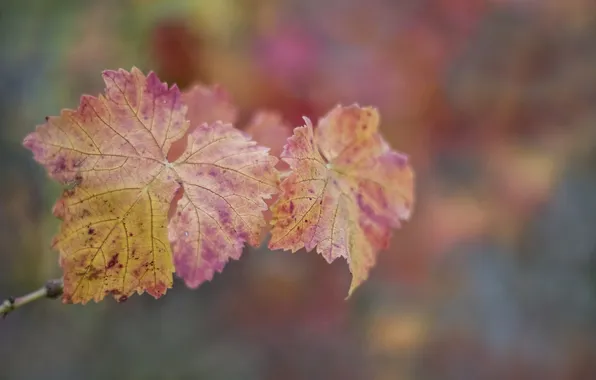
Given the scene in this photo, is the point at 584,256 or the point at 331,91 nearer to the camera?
the point at 331,91

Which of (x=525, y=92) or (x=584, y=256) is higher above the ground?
(x=525, y=92)

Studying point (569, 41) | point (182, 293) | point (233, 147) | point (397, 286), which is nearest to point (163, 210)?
point (233, 147)

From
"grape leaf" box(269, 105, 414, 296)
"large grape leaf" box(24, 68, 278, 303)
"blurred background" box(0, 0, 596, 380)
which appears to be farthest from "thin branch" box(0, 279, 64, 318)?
"blurred background" box(0, 0, 596, 380)

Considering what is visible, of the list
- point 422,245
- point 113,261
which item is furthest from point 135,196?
point 422,245

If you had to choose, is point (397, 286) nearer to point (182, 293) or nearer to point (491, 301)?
point (491, 301)

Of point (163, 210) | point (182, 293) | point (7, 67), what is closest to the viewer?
point (163, 210)

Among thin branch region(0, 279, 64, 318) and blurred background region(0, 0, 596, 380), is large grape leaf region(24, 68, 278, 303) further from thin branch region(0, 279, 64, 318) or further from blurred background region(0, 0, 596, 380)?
blurred background region(0, 0, 596, 380)
